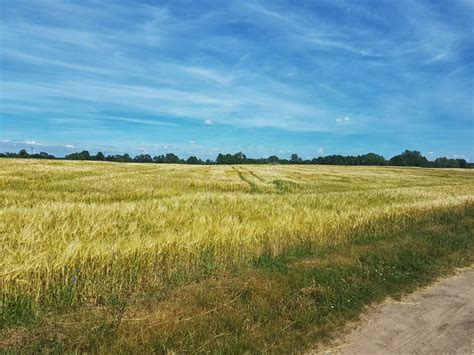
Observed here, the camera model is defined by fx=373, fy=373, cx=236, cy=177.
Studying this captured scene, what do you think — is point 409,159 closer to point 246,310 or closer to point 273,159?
point 273,159

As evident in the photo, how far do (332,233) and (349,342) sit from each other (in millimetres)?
6078

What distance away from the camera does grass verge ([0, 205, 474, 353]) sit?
4.23 m

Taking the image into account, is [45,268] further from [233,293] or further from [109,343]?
[233,293]

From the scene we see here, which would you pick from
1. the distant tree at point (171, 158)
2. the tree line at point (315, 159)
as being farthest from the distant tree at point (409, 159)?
the distant tree at point (171, 158)

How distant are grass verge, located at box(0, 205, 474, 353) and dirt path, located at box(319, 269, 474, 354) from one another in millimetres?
271

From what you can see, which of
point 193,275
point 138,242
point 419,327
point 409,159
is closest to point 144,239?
point 138,242

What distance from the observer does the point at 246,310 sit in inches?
203

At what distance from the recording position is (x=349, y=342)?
4.60m

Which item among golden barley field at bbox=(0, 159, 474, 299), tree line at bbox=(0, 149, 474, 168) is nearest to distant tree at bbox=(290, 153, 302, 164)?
tree line at bbox=(0, 149, 474, 168)

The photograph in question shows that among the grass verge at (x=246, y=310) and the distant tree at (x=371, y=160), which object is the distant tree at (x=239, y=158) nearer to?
the distant tree at (x=371, y=160)

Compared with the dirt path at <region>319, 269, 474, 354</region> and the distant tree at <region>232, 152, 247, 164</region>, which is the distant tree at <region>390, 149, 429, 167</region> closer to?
the distant tree at <region>232, 152, 247, 164</region>

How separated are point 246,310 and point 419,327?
2.35 meters

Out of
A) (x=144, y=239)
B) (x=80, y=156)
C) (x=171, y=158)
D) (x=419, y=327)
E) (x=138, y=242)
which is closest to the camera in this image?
(x=419, y=327)

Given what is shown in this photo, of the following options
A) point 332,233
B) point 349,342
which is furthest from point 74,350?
point 332,233
